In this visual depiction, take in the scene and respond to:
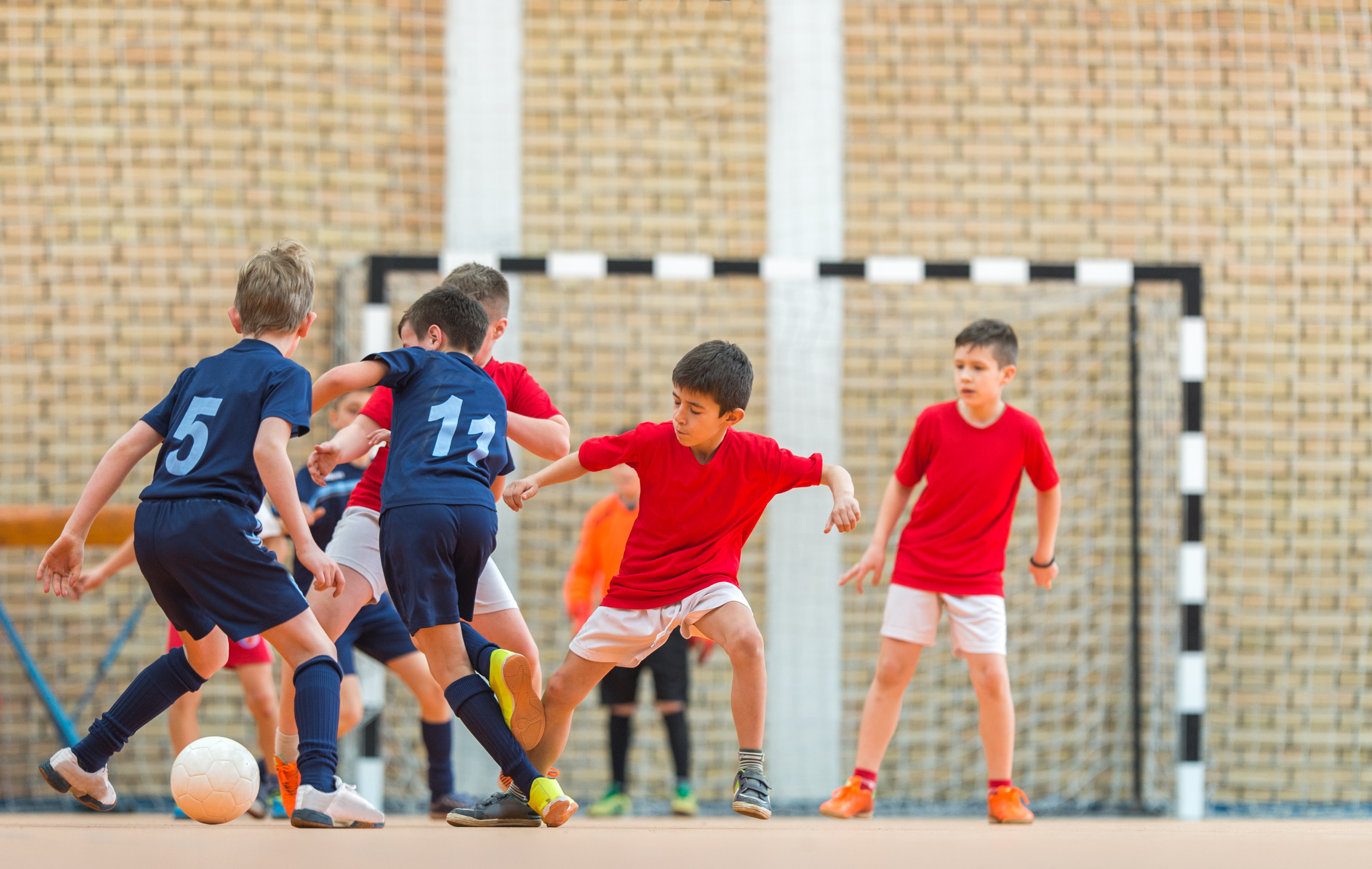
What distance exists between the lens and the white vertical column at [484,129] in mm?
6523

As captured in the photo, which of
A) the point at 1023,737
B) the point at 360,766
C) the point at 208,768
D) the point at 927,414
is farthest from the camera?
the point at 1023,737

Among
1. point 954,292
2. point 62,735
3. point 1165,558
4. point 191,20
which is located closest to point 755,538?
point 954,292

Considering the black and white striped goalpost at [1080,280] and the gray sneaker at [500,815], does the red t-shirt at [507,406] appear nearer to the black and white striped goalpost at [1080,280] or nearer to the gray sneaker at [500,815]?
the gray sneaker at [500,815]

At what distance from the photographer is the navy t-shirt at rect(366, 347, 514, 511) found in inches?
120

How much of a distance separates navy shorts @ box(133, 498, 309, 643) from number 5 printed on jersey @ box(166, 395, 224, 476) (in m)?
0.10

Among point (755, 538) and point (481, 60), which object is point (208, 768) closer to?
point (755, 538)

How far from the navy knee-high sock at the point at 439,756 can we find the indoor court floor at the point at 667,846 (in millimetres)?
1120

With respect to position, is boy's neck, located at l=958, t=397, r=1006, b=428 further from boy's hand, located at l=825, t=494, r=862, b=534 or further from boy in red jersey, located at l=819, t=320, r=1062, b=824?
boy's hand, located at l=825, t=494, r=862, b=534

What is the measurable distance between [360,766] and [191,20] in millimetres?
4304

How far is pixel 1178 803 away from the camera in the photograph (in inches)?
221

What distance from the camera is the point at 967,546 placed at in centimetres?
412

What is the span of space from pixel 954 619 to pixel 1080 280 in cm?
243

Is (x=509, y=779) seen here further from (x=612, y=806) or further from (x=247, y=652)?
(x=612, y=806)

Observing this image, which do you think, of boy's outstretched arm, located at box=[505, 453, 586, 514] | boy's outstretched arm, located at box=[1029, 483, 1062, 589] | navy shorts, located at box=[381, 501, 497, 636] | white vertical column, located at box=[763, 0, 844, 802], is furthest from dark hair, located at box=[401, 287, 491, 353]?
white vertical column, located at box=[763, 0, 844, 802]
